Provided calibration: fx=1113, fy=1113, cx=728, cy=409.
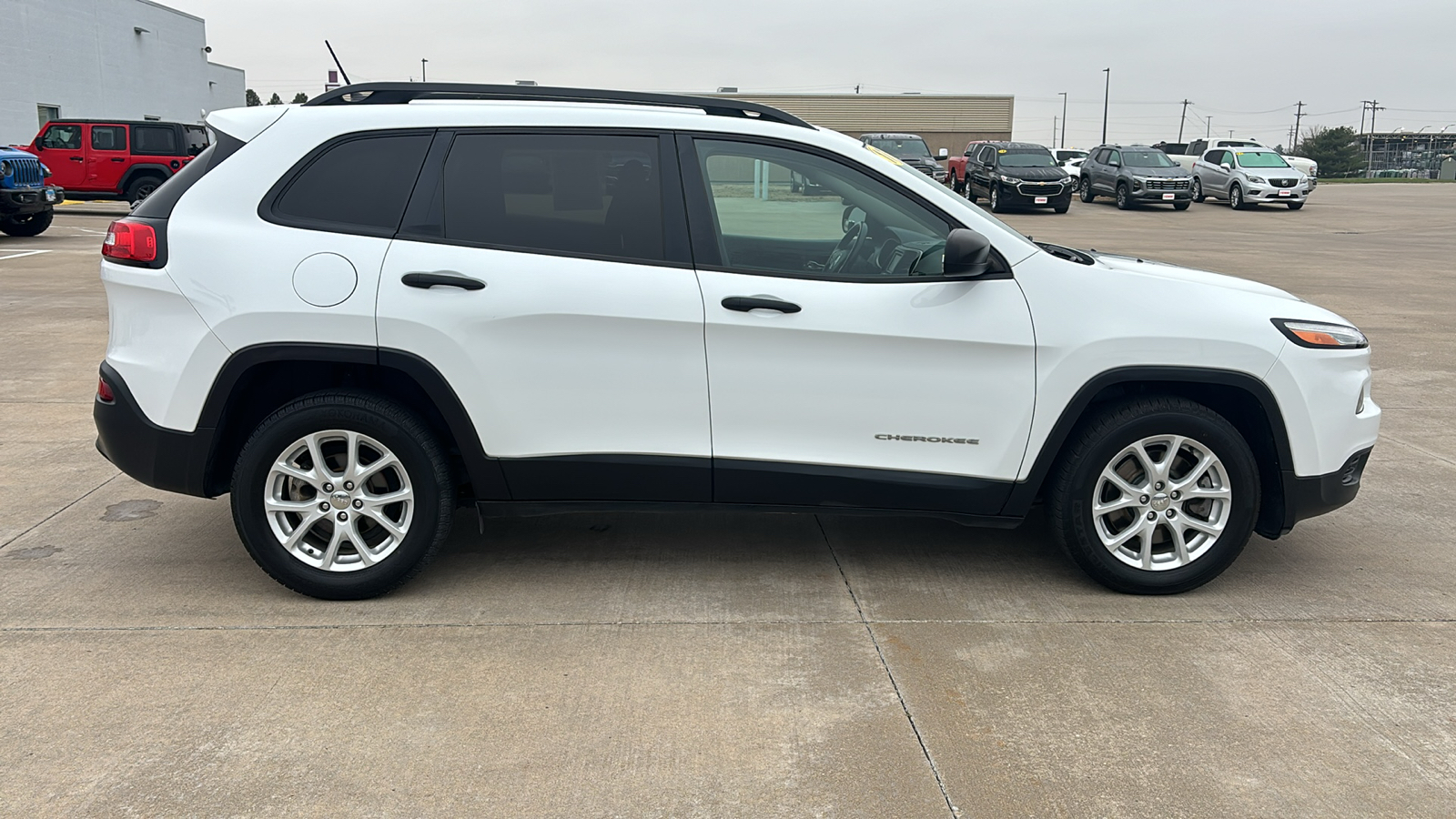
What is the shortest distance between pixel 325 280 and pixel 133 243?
72cm

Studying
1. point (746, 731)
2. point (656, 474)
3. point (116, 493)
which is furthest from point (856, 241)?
point (116, 493)

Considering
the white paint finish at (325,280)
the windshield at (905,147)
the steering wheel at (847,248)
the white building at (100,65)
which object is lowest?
the white paint finish at (325,280)

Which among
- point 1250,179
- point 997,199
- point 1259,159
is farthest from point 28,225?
point 1259,159

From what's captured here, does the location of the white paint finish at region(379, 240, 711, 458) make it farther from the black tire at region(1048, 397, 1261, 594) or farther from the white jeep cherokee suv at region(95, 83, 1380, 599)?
the black tire at region(1048, 397, 1261, 594)

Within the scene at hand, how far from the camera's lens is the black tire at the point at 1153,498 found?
4086 millimetres

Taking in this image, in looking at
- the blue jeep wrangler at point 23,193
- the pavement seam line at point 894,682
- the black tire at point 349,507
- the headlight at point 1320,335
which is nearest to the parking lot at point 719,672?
the pavement seam line at point 894,682

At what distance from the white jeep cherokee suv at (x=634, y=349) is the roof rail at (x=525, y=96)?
0.09 feet

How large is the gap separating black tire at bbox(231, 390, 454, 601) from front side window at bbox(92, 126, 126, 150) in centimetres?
2296

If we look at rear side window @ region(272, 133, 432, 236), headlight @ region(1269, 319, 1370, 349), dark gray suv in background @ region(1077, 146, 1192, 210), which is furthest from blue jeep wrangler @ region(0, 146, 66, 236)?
dark gray suv in background @ region(1077, 146, 1192, 210)

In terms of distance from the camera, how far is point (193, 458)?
4023 mm

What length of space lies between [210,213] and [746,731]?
2.61m

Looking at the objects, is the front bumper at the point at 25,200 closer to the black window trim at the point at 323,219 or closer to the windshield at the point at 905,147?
the black window trim at the point at 323,219

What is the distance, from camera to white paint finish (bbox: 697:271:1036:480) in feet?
12.9

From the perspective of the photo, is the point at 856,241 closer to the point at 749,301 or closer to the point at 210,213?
the point at 749,301
